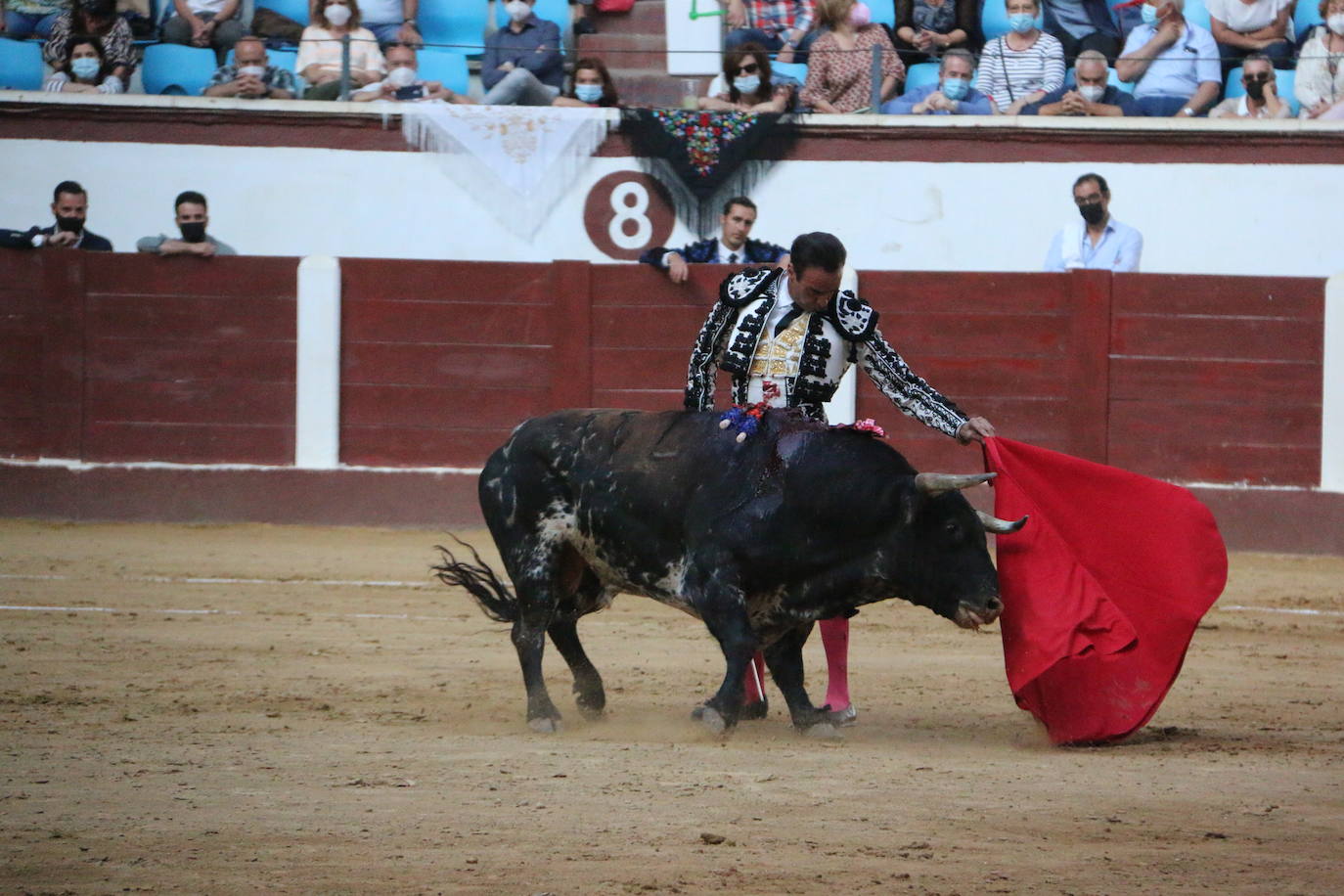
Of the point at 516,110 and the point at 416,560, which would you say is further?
the point at 516,110

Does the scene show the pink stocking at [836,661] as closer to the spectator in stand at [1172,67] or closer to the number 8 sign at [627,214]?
the number 8 sign at [627,214]

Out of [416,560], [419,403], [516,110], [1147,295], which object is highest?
[516,110]

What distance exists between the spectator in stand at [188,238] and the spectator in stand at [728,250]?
86.0 inches

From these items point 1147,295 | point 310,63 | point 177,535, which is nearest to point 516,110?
point 310,63

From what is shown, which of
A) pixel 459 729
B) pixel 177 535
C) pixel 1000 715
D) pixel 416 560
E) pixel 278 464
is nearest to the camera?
pixel 459 729

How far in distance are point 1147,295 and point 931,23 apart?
2089 mm

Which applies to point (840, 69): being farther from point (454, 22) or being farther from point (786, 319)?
point (786, 319)

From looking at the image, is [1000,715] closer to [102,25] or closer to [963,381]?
[963,381]

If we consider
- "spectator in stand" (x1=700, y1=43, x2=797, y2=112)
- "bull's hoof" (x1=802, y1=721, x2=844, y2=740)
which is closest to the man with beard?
"spectator in stand" (x1=700, y1=43, x2=797, y2=112)

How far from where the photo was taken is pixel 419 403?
8727 millimetres

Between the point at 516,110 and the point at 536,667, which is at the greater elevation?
the point at 516,110

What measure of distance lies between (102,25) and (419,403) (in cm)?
279

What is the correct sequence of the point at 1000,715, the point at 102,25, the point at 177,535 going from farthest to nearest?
the point at 102,25 < the point at 177,535 < the point at 1000,715

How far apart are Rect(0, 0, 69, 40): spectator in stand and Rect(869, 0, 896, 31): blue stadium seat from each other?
173 inches
